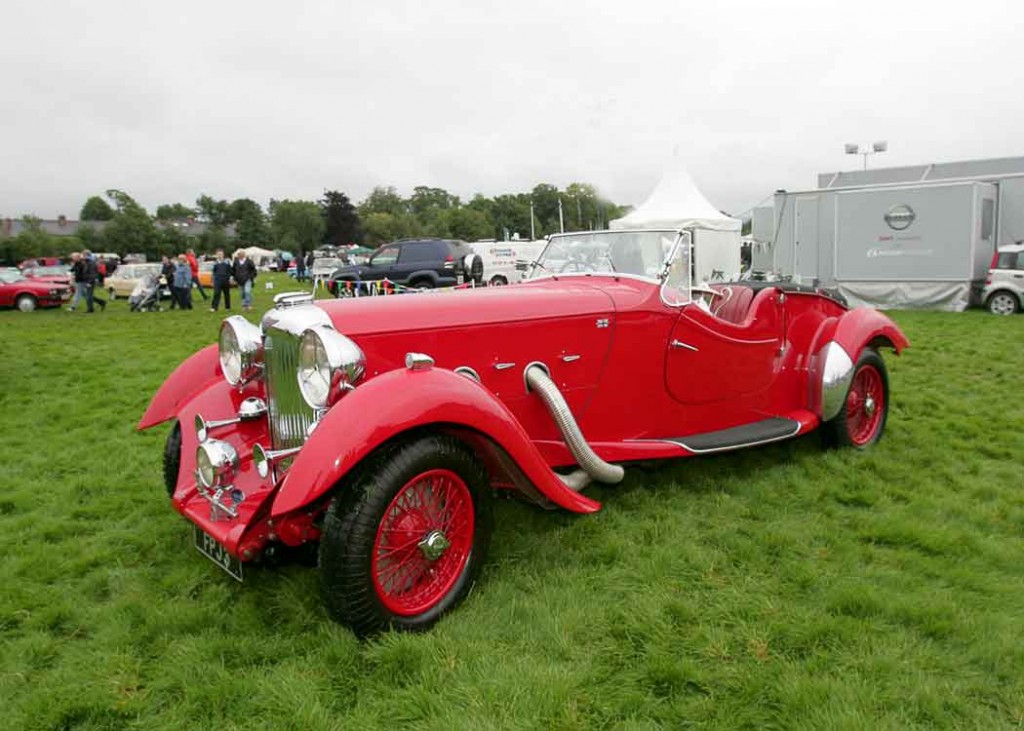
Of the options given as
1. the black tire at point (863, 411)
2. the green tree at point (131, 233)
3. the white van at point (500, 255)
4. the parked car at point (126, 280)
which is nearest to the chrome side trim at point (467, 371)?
the black tire at point (863, 411)

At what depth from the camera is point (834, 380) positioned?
4977 mm

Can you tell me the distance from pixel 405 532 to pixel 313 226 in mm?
83816

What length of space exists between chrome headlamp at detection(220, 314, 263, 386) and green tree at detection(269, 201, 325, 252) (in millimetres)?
78814

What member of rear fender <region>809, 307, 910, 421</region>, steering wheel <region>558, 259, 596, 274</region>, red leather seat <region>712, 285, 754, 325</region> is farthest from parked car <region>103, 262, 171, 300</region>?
rear fender <region>809, 307, 910, 421</region>

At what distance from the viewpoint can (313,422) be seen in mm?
3141

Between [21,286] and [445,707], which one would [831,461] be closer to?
[445,707]

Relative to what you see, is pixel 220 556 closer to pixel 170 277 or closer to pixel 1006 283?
pixel 1006 283

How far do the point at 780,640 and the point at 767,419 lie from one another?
2278mm

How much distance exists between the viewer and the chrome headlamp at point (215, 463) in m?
3.04

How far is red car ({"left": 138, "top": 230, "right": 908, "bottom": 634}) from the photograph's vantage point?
2.76 m

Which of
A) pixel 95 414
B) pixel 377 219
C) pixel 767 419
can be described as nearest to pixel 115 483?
pixel 95 414

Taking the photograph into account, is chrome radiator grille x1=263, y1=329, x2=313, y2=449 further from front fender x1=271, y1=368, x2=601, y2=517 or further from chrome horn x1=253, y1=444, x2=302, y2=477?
front fender x1=271, y1=368, x2=601, y2=517

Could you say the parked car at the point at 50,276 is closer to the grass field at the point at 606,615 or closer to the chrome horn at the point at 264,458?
the grass field at the point at 606,615

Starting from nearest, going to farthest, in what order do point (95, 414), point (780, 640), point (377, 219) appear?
point (780, 640), point (95, 414), point (377, 219)
